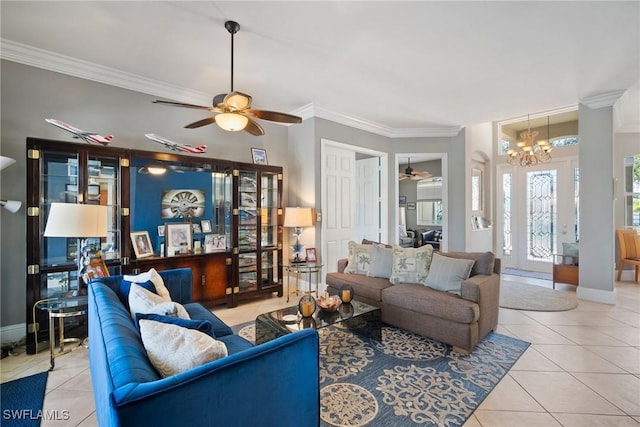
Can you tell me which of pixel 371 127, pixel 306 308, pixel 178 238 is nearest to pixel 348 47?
pixel 306 308

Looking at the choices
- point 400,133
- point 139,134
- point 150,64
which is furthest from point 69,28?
point 400,133

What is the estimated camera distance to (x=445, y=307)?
2.72 m

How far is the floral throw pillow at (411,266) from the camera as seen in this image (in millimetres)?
3314

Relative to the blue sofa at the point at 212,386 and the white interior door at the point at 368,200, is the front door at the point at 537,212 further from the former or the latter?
the blue sofa at the point at 212,386

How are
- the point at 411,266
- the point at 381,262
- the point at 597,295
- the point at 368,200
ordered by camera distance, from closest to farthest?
1. the point at 411,266
2. the point at 381,262
3. the point at 597,295
4. the point at 368,200

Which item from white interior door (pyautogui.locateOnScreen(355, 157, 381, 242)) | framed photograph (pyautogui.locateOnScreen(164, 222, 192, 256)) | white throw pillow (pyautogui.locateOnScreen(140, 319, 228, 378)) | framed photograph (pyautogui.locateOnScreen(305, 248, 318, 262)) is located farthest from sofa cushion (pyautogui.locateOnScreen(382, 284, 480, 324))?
white interior door (pyautogui.locateOnScreen(355, 157, 381, 242))

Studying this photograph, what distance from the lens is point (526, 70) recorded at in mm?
3387

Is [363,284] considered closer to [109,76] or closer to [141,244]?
[141,244]

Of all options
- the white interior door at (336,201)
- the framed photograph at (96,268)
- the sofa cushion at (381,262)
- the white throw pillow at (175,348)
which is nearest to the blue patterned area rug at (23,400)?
the framed photograph at (96,268)

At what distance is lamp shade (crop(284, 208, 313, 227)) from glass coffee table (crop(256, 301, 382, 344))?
1633 millimetres

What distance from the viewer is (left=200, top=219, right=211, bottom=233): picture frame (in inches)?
155

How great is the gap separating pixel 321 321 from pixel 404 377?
Result: 76 cm

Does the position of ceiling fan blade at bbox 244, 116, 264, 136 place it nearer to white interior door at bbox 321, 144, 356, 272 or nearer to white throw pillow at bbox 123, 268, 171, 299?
white throw pillow at bbox 123, 268, 171, 299

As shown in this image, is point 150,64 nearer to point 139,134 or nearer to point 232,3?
point 139,134
